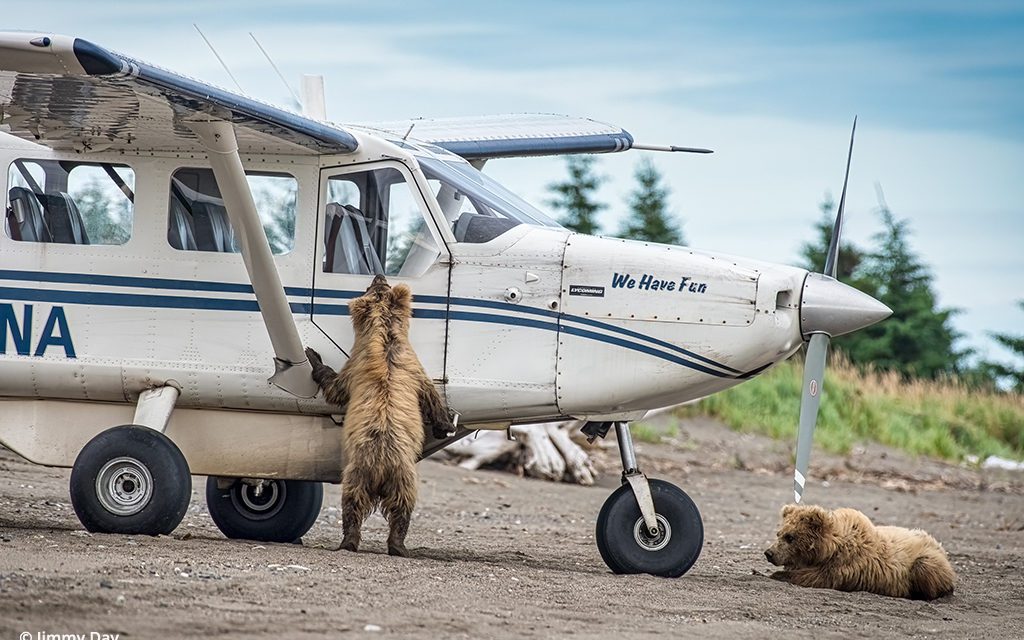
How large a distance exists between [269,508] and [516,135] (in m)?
3.69

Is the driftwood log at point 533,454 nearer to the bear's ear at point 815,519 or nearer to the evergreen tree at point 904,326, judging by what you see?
the bear's ear at point 815,519

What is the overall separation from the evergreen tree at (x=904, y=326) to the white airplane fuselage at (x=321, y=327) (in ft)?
95.7

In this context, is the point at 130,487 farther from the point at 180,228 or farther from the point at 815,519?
the point at 815,519

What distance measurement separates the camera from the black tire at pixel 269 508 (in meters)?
10.6

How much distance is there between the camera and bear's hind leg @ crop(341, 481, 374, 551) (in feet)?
28.2

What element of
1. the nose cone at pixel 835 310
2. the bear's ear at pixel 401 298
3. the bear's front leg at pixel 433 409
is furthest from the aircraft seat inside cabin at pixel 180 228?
the nose cone at pixel 835 310

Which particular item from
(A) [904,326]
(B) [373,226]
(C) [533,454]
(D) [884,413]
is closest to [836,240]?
(B) [373,226]

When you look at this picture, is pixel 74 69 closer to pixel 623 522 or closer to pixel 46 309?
pixel 46 309

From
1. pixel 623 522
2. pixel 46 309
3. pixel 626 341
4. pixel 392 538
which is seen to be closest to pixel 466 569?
pixel 392 538

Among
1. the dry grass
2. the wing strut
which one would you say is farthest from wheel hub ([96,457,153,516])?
the dry grass

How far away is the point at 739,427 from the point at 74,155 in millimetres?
15512

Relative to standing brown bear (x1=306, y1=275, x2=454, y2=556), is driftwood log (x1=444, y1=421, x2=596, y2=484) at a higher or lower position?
lower

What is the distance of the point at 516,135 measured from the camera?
461 inches

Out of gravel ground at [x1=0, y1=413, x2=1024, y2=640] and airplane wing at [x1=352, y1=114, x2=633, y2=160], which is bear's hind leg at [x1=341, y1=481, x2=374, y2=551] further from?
airplane wing at [x1=352, y1=114, x2=633, y2=160]
